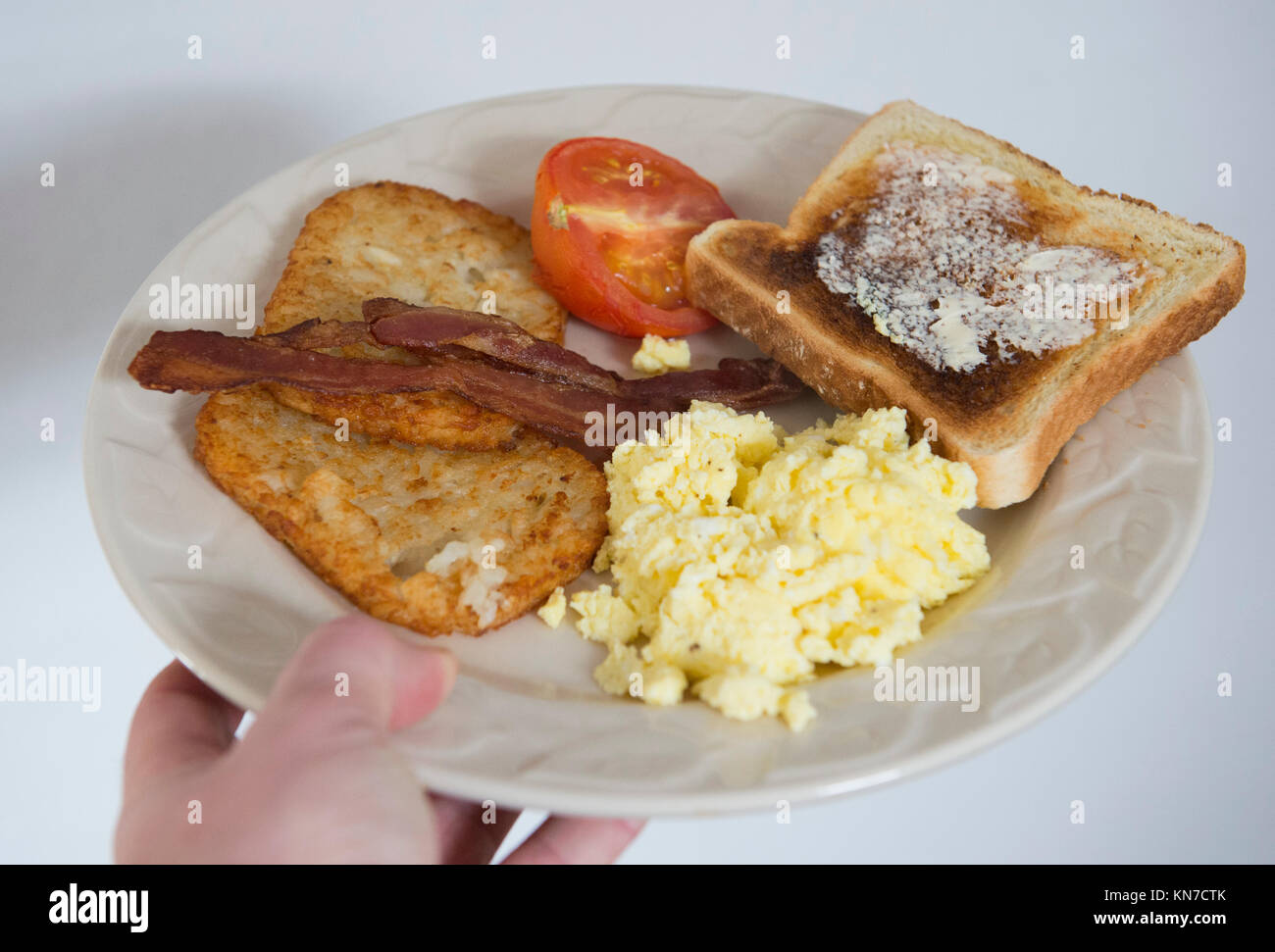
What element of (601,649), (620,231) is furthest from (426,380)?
(620,231)

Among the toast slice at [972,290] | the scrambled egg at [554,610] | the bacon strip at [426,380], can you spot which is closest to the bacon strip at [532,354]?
the bacon strip at [426,380]

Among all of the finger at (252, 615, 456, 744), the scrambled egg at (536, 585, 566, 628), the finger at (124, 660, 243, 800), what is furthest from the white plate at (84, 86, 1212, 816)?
the finger at (124, 660, 243, 800)

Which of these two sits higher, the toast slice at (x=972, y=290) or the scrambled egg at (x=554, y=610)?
the toast slice at (x=972, y=290)

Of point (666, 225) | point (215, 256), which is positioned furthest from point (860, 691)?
point (215, 256)

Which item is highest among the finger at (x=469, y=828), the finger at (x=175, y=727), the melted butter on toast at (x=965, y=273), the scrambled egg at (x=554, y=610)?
the melted butter on toast at (x=965, y=273)

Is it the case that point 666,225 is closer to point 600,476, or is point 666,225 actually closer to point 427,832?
point 600,476

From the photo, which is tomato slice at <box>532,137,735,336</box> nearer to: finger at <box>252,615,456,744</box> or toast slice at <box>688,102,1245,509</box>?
toast slice at <box>688,102,1245,509</box>

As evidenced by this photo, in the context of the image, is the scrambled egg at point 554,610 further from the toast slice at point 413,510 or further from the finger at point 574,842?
the finger at point 574,842

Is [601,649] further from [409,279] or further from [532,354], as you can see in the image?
[409,279]
